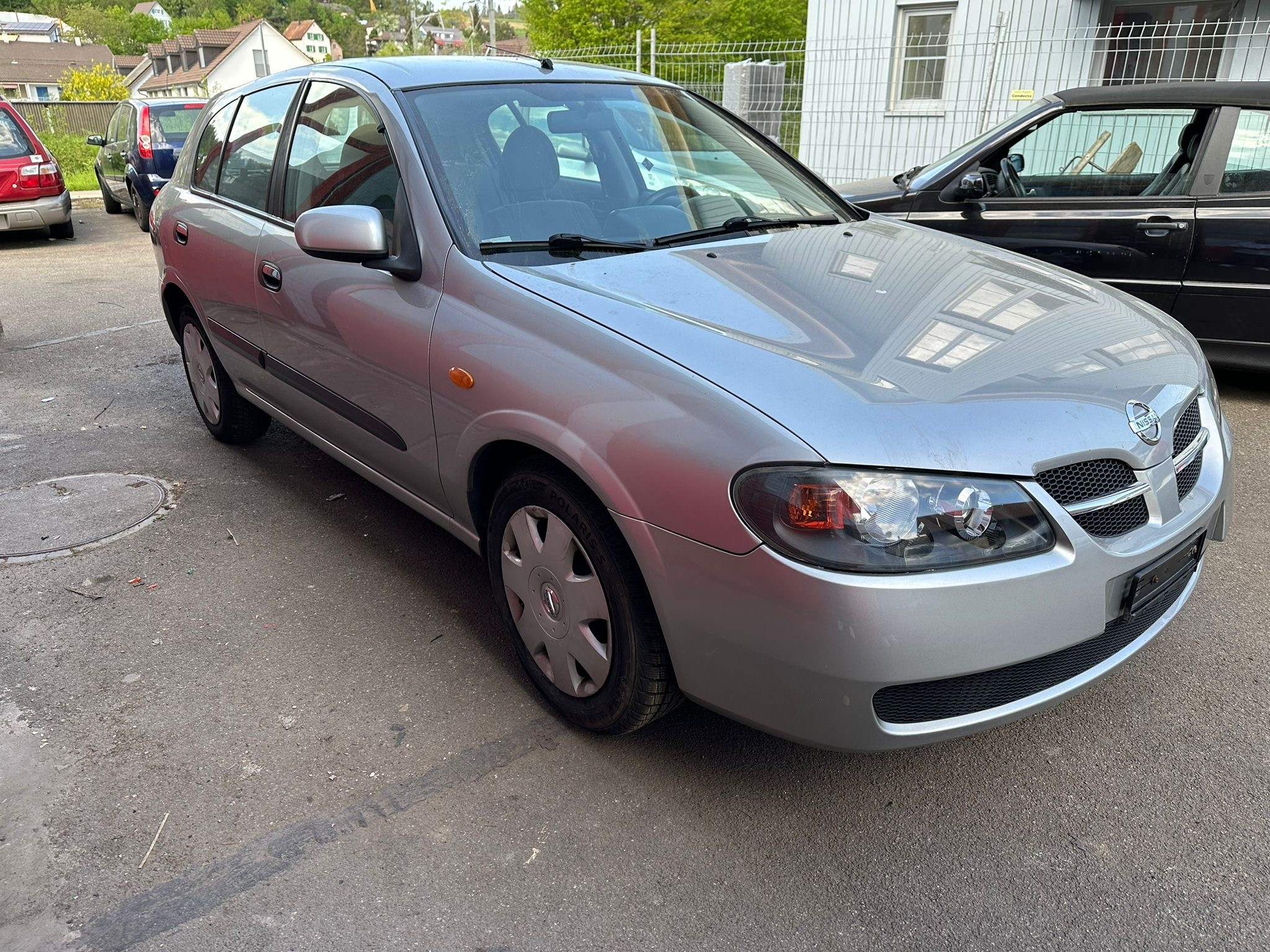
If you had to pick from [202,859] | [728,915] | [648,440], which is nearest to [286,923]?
[202,859]

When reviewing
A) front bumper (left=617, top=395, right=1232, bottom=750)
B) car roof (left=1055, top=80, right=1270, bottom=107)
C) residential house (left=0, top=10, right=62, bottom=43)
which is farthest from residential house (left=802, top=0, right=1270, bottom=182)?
residential house (left=0, top=10, right=62, bottom=43)

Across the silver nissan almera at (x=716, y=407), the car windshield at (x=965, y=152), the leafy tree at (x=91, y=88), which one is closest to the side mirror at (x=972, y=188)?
the car windshield at (x=965, y=152)

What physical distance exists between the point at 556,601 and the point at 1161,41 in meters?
12.8

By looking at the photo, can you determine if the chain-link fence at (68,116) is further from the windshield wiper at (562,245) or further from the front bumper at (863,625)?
the front bumper at (863,625)

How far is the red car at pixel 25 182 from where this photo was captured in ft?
36.9

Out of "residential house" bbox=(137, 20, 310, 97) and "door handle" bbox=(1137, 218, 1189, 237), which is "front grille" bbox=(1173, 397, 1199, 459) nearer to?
"door handle" bbox=(1137, 218, 1189, 237)

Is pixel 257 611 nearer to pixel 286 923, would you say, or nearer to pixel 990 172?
pixel 286 923

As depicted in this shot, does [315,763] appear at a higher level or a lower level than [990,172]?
lower

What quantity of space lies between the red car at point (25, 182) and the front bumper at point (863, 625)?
11.8 meters

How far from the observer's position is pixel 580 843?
2348 mm

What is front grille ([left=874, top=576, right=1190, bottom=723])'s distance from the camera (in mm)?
2082

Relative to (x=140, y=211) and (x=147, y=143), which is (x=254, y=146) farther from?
(x=140, y=211)

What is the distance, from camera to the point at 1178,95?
210 inches

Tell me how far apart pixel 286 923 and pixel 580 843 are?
0.66 metres
